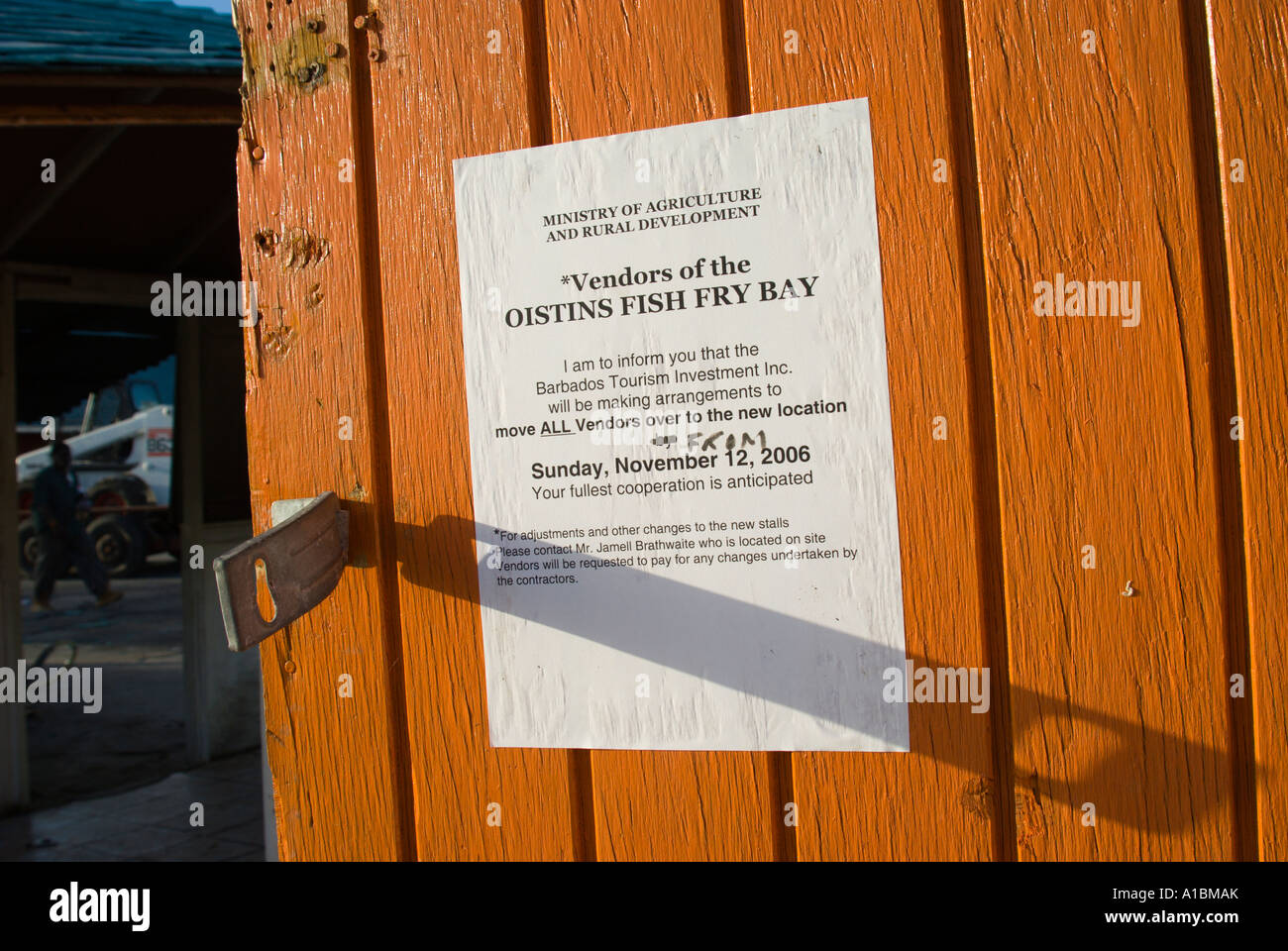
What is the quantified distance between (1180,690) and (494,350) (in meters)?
1.09

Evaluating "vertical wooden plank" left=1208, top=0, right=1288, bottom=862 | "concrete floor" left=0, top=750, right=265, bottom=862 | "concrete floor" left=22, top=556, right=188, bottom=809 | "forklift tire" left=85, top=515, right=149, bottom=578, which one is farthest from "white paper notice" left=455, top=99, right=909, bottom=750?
"forklift tire" left=85, top=515, right=149, bottom=578

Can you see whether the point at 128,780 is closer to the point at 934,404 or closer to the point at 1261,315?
the point at 934,404

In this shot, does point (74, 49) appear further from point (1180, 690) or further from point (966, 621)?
point (1180, 690)

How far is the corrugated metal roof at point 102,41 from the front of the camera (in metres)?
2.44

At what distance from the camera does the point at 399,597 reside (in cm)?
Answer: 146

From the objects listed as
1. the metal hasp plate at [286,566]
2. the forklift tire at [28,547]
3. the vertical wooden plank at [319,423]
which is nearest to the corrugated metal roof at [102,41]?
the vertical wooden plank at [319,423]

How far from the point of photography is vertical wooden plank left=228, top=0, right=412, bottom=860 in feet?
4.85

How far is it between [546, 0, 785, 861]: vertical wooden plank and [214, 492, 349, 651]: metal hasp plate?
0.52m

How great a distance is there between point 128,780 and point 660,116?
548 centimetres

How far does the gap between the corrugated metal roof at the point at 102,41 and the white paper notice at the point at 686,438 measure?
5.58 ft

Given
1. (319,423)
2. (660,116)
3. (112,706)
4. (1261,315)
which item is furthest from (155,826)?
(1261,315)

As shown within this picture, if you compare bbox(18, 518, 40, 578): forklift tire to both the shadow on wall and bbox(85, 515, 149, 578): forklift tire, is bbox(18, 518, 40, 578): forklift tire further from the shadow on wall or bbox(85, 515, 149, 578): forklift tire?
the shadow on wall

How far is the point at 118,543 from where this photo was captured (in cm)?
1319

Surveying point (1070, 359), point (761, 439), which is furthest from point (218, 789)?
point (1070, 359)
